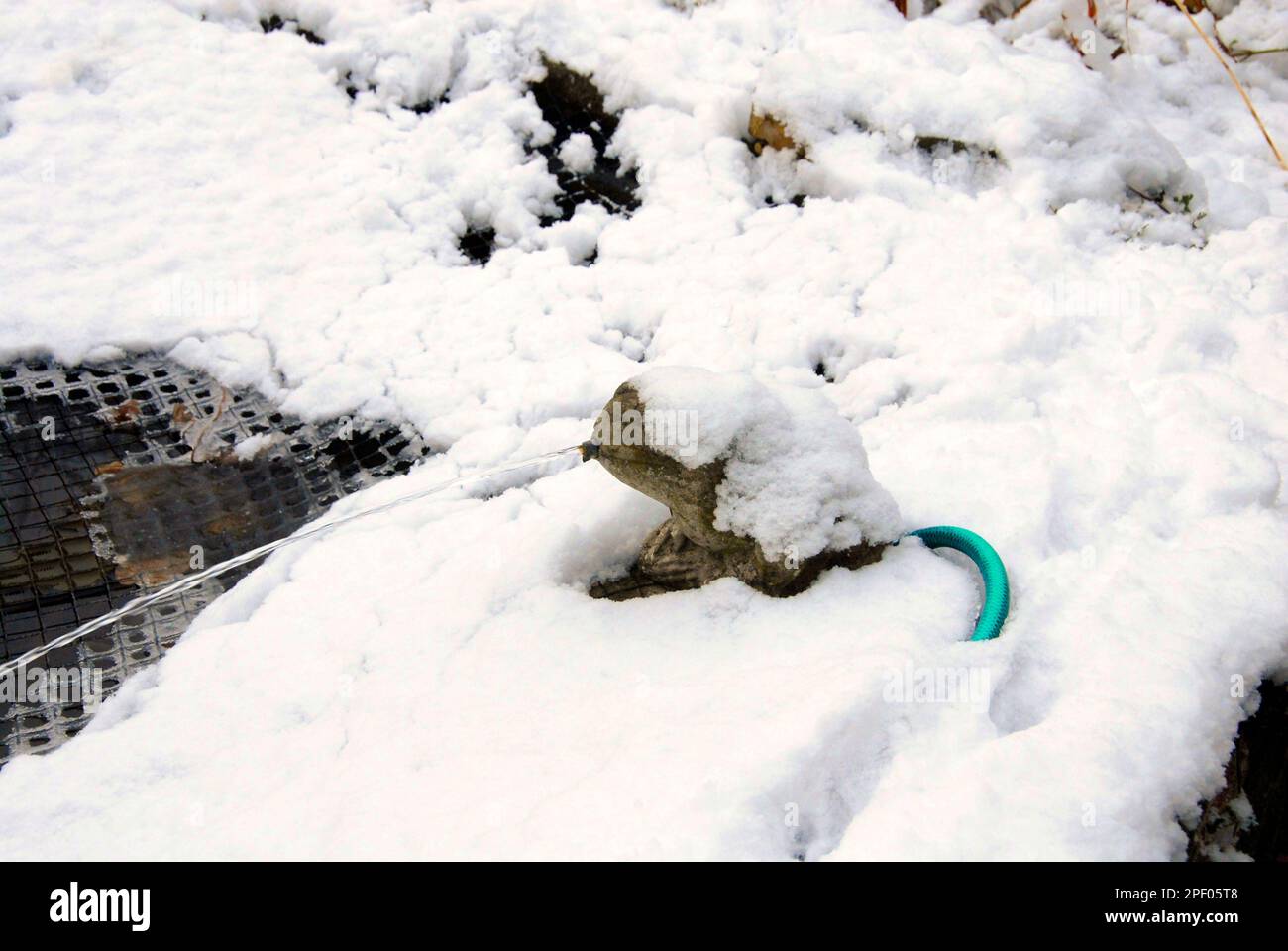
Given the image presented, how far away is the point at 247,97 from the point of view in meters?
4.10

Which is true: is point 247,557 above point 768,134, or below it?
below

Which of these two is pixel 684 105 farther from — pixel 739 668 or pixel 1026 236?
pixel 739 668

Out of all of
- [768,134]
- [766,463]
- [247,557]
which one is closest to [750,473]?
[766,463]

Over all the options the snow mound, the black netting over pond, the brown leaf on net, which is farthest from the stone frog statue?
the brown leaf on net

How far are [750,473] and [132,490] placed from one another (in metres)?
2.12

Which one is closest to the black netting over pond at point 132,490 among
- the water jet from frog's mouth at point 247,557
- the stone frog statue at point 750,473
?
the water jet from frog's mouth at point 247,557

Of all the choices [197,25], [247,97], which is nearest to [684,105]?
[247,97]

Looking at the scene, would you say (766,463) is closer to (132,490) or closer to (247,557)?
(247,557)

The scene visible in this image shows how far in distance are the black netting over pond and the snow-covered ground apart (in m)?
0.14

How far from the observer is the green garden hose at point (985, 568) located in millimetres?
2133

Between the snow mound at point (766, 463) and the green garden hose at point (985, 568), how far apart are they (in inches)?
8.3

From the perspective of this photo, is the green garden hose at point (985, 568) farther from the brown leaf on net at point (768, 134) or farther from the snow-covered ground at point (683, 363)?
the brown leaf on net at point (768, 134)

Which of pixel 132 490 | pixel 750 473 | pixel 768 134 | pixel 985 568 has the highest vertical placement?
pixel 768 134

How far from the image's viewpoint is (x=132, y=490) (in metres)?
3.01
